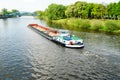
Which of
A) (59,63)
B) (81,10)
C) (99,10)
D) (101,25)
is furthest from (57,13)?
(59,63)

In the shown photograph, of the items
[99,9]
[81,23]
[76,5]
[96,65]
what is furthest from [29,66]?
[76,5]

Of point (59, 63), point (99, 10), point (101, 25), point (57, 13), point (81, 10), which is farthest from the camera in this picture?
point (57, 13)

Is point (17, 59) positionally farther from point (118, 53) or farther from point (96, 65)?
point (118, 53)

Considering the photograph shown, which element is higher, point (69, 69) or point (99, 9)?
point (99, 9)

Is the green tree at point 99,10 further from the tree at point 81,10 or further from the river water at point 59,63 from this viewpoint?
the river water at point 59,63

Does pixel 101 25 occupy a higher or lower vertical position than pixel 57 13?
lower

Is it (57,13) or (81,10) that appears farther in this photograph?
(57,13)

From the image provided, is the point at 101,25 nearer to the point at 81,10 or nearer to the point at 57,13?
the point at 81,10

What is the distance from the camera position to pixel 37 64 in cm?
3944

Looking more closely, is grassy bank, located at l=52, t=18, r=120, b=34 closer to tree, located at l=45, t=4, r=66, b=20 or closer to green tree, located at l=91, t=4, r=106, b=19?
green tree, located at l=91, t=4, r=106, b=19

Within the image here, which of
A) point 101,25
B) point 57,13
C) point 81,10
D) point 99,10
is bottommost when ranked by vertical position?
point 101,25

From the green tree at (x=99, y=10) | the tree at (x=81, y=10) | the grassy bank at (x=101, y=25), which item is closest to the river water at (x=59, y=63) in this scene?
the grassy bank at (x=101, y=25)

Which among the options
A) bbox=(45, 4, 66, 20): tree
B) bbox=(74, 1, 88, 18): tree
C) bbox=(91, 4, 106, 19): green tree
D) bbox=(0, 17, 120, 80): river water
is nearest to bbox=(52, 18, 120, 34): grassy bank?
bbox=(91, 4, 106, 19): green tree

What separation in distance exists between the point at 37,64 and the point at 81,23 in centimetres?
7559
